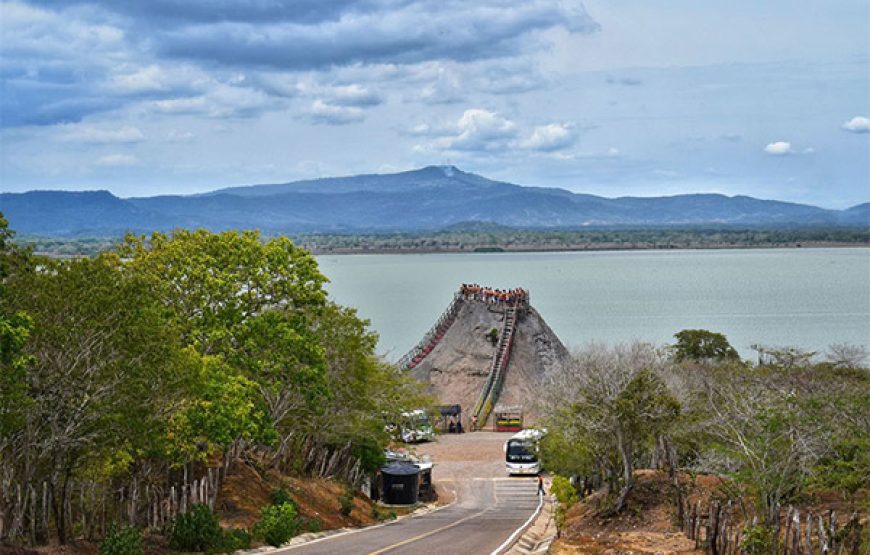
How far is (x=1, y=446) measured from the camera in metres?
24.3

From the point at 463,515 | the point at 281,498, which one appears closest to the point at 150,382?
the point at 281,498

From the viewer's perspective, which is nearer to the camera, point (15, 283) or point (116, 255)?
point (15, 283)

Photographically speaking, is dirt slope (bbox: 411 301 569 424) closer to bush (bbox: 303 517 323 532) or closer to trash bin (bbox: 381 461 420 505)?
trash bin (bbox: 381 461 420 505)

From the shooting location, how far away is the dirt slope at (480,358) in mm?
85438

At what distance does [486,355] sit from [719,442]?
55.1 metres

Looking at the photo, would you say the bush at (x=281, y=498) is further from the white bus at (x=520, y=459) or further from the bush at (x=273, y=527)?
the white bus at (x=520, y=459)

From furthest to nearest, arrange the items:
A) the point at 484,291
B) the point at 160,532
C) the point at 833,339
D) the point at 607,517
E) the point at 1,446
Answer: the point at 833,339 < the point at 484,291 < the point at 607,517 < the point at 160,532 < the point at 1,446

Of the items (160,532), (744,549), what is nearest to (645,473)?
(744,549)

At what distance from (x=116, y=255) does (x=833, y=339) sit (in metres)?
112

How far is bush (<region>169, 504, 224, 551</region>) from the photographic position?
27297 mm

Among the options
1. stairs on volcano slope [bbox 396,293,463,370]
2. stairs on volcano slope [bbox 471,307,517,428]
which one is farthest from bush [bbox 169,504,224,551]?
stairs on volcano slope [bbox 396,293,463,370]

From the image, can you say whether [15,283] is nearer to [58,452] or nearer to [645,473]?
[58,452]

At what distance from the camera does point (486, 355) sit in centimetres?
8969

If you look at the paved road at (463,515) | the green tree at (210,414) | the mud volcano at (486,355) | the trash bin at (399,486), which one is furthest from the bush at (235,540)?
the mud volcano at (486,355)
